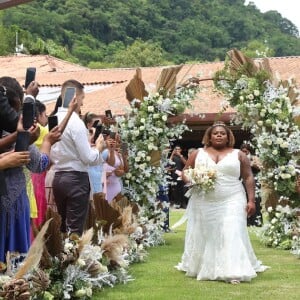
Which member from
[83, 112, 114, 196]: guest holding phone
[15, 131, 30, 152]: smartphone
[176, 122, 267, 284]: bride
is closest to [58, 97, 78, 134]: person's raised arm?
[15, 131, 30, 152]: smartphone

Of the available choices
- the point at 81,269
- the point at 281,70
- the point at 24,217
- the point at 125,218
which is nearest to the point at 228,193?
the point at 125,218

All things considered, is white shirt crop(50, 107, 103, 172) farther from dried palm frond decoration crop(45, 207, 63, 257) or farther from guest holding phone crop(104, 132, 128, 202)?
guest holding phone crop(104, 132, 128, 202)

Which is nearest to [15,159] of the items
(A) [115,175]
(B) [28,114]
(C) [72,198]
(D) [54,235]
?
(B) [28,114]

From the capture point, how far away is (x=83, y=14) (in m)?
68.7

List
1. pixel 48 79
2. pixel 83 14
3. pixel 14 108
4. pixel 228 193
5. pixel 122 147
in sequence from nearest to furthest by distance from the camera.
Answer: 1. pixel 14 108
2. pixel 228 193
3. pixel 122 147
4. pixel 48 79
5. pixel 83 14

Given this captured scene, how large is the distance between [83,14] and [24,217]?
64943 mm

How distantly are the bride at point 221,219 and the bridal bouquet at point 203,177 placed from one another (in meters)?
0.08

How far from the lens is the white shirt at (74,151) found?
683cm

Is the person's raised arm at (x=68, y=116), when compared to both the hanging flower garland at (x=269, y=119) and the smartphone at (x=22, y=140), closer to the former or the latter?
the smartphone at (x=22, y=140)

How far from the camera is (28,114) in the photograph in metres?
4.32

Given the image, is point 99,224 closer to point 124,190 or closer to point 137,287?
point 137,287

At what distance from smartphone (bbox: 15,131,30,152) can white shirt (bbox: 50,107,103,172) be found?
2.29m

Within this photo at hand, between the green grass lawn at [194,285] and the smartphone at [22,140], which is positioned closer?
the smartphone at [22,140]

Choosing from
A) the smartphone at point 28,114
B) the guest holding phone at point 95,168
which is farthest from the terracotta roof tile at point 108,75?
the smartphone at point 28,114
